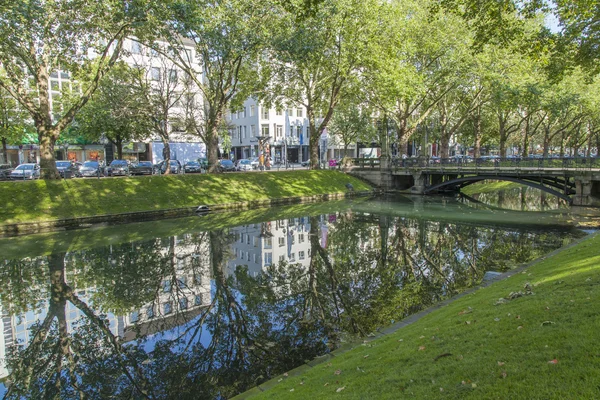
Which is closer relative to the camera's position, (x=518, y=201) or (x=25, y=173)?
(x=25, y=173)

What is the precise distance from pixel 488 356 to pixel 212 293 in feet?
29.4

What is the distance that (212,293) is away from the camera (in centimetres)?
1257

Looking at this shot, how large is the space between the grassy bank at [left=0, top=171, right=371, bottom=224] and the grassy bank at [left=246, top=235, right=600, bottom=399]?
23.0 metres

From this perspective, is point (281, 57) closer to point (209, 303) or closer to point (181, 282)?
point (181, 282)

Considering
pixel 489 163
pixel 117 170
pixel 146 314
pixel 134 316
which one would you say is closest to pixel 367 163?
pixel 489 163

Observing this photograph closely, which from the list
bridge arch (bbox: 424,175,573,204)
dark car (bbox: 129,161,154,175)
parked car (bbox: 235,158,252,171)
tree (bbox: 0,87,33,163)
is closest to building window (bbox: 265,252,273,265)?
bridge arch (bbox: 424,175,573,204)

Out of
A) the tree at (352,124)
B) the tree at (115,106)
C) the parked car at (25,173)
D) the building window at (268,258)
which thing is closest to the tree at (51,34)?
the tree at (115,106)

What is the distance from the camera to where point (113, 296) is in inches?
488

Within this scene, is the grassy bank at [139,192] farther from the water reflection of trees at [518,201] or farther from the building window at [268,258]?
the water reflection of trees at [518,201]

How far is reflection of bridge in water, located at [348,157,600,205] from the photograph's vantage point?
28.5m

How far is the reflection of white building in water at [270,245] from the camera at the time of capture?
16109 mm

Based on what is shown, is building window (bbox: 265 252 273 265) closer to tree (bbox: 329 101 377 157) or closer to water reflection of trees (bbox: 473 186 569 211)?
water reflection of trees (bbox: 473 186 569 211)

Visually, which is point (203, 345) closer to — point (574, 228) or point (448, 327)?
point (448, 327)

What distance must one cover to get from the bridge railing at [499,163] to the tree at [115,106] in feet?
88.2
